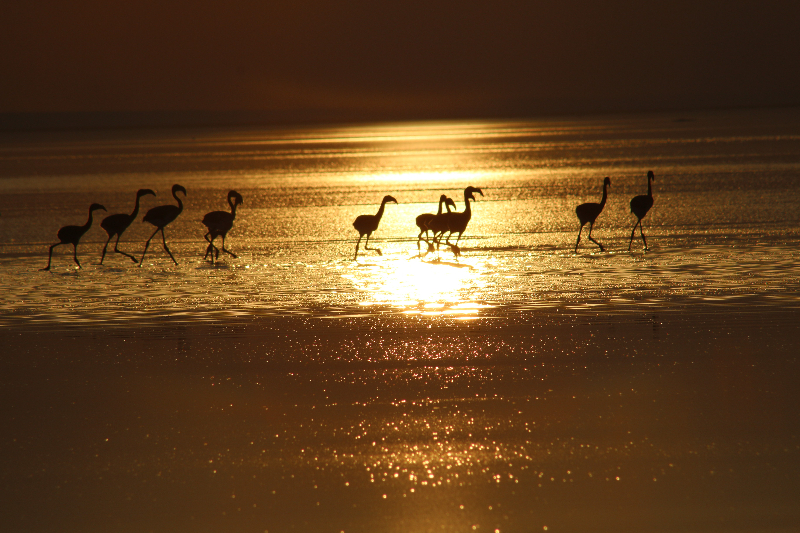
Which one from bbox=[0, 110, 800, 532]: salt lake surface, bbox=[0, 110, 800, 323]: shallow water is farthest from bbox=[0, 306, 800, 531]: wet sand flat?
bbox=[0, 110, 800, 323]: shallow water

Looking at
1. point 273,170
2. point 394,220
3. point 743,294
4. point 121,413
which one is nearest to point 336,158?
point 273,170

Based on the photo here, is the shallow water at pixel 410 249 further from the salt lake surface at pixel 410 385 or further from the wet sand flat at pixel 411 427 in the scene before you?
the wet sand flat at pixel 411 427

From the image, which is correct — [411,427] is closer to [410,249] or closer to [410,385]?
[410,385]

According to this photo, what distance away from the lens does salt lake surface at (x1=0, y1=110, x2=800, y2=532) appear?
4277 mm

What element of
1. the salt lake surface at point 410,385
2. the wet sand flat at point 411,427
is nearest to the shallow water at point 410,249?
the salt lake surface at point 410,385

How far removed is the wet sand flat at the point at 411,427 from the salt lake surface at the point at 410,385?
0.02m

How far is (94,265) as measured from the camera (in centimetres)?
1182

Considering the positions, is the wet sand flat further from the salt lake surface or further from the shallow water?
the shallow water

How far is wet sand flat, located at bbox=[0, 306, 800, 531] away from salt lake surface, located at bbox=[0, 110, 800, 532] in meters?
0.02

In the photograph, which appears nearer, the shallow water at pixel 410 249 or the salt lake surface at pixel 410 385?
the salt lake surface at pixel 410 385

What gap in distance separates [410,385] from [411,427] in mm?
827

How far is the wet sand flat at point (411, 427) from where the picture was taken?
13.7 ft

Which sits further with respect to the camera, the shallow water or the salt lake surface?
the shallow water

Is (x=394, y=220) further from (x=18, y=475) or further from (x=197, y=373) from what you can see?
(x=18, y=475)
